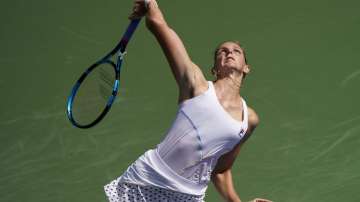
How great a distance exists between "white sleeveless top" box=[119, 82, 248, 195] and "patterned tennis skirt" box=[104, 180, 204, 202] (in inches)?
1.3

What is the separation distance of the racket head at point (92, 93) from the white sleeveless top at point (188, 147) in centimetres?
99

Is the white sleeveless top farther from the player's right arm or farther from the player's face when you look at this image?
the player's face

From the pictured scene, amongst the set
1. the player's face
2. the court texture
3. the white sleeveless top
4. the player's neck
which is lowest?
the court texture

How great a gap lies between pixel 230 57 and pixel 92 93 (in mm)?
1126

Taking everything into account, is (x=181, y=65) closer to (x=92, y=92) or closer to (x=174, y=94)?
(x=92, y=92)

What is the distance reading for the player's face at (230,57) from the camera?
409cm

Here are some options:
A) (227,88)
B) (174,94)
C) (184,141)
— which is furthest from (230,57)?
(174,94)

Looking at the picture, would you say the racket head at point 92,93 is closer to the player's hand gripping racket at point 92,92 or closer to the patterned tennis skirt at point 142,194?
the player's hand gripping racket at point 92,92

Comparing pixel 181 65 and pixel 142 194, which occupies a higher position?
pixel 181 65

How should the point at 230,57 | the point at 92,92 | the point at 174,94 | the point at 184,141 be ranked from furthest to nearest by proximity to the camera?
the point at 174,94, the point at 92,92, the point at 230,57, the point at 184,141

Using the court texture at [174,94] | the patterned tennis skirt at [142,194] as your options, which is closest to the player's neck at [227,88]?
the patterned tennis skirt at [142,194]

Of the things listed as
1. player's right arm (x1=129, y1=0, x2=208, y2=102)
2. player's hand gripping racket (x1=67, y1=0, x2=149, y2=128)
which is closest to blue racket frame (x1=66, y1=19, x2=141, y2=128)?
player's hand gripping racket (x1=67, y1=0, x2=149, y2=128)

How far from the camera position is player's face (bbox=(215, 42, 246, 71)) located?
4.09 m

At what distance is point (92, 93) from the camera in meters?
4.87
